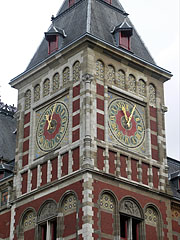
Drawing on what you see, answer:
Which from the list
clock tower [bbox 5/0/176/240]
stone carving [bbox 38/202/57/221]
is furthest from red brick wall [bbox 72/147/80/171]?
stone carving [bbox 38/202/57/221]

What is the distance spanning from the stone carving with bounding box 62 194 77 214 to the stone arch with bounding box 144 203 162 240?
15.5ft

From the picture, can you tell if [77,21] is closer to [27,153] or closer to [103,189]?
[27,153]

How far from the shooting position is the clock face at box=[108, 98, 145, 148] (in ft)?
129

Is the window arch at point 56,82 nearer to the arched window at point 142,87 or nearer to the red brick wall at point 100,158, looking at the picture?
the arched window at point 142,87

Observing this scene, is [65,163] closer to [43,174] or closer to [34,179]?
[43,174]

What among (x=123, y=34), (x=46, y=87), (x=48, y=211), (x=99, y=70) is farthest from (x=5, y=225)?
(x=123, y=34)

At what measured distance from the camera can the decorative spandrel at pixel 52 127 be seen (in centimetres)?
3931

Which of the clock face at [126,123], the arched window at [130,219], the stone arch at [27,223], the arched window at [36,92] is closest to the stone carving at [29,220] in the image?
the stone arch at [27,223]

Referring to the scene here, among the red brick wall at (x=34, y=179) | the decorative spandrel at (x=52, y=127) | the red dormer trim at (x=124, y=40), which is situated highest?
the red dormer trim at (x=124, y=40)

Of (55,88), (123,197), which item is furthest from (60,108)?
(123,197)

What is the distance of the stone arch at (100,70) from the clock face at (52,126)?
2831 millimetres

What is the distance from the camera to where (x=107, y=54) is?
4066cm

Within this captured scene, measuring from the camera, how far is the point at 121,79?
41125 millimetres

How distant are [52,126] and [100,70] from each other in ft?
15.2
